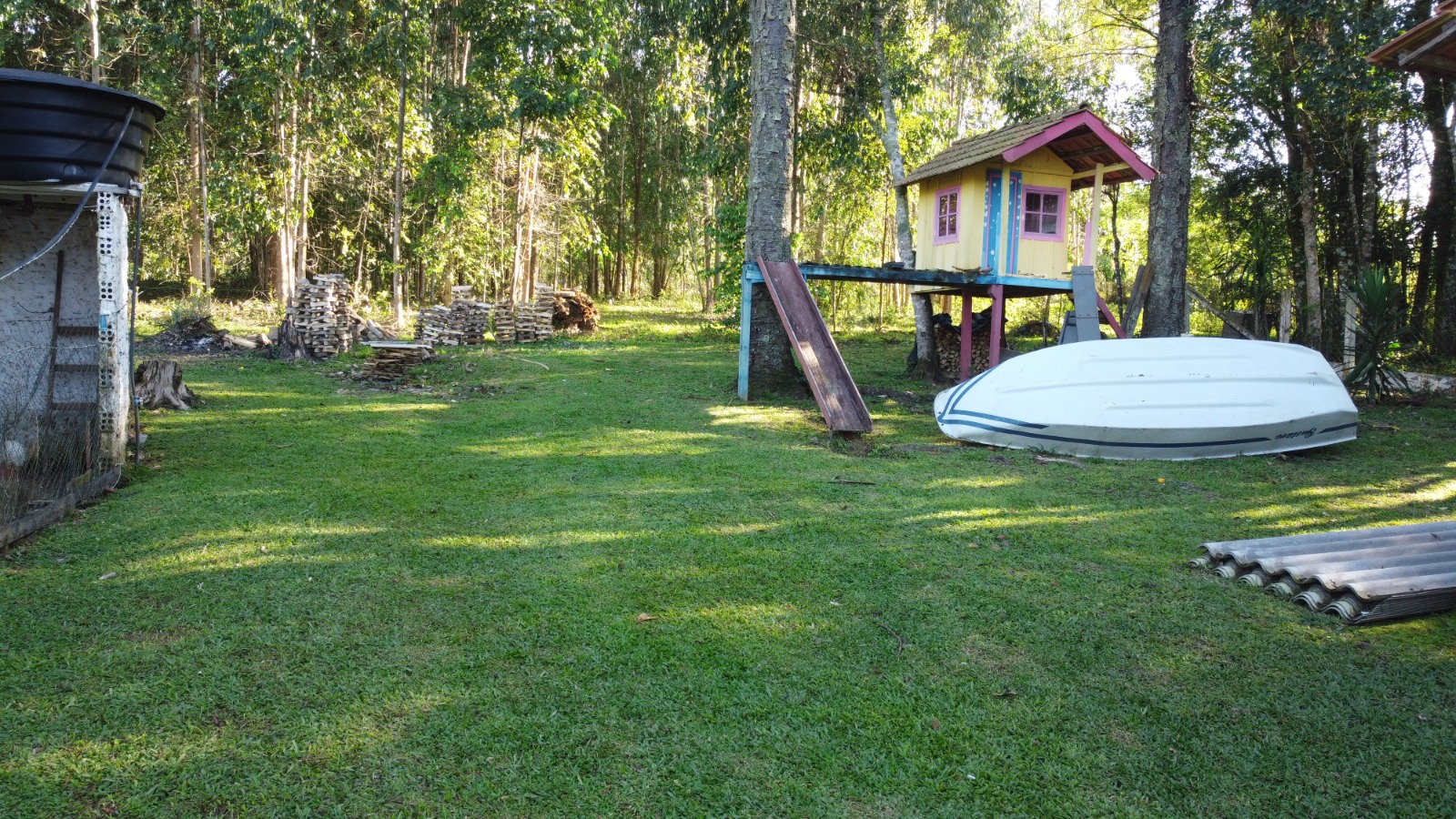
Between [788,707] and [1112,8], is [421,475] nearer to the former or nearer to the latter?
[788,707]

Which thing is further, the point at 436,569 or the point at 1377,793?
the point at 436,569

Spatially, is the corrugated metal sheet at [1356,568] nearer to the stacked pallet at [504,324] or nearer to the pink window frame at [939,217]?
the pink window frame at [939,217]

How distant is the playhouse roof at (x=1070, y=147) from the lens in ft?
35.4

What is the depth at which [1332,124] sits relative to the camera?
14.9m

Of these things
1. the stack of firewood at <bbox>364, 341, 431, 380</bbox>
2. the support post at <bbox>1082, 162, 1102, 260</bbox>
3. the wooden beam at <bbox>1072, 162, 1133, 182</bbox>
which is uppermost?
the wooden beam at <bbox>1072, 162, 1133, 182</bbox>

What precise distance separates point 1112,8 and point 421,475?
19.7 meters

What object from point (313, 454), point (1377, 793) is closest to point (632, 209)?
point (313, 454)

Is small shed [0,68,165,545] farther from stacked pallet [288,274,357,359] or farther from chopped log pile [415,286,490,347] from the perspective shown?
chopped log pile [415,286,490,347]

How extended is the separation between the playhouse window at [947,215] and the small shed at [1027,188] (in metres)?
0.02

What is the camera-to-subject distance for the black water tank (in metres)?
4.70

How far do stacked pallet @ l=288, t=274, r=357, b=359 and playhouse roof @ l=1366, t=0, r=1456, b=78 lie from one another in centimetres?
1292

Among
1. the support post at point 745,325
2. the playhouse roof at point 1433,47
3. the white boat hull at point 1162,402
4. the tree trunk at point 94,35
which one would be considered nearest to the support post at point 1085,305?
the white boat hull at point 1162,402

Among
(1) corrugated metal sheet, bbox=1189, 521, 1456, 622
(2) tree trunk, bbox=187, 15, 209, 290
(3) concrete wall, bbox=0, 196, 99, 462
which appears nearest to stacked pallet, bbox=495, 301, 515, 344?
(2) tree trunk, bbox=187, 15, 209, 290

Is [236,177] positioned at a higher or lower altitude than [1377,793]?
higher
